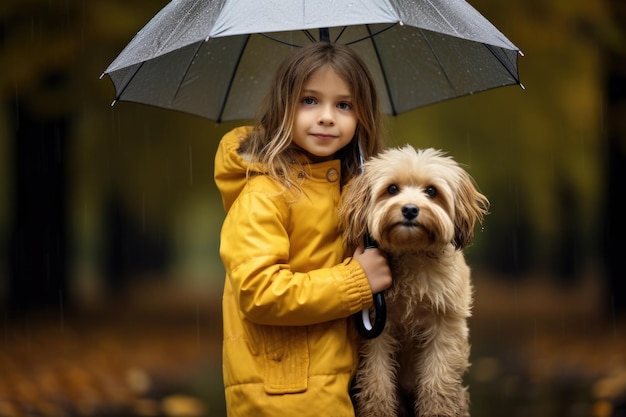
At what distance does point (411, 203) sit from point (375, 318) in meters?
0.50

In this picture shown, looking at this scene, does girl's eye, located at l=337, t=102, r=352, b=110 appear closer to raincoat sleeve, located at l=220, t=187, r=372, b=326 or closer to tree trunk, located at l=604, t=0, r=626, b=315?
raincoat sleeve, located at l=220, t=187, r=372, b=326

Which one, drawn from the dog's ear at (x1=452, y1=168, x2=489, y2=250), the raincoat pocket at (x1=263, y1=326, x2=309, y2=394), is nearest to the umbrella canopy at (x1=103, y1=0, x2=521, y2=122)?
the dog's ear at (x1=452, y1=168, x2=489, y2=250)

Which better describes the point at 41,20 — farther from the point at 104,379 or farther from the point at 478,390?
the point at 478,390

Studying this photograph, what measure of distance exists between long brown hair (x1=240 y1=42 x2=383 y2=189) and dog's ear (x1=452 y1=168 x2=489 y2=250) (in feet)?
1.60

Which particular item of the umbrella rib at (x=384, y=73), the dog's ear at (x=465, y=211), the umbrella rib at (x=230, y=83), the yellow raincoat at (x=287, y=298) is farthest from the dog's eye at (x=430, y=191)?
the umbrella rib at (x=230, y=83)

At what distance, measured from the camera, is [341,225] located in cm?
358

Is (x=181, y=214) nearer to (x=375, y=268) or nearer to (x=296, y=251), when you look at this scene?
(x=296, y=251)

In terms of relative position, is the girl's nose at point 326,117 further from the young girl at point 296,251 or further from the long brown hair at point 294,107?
the long brown hair at point 294,107

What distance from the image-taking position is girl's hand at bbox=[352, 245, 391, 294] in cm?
340

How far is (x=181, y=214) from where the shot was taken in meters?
11.0

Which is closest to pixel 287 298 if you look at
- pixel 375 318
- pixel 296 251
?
pixel 296 251

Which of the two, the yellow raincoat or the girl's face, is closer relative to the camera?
the yellow raincoat

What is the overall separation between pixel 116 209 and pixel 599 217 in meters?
5.81

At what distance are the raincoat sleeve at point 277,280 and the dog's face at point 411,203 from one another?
18 centimetres
